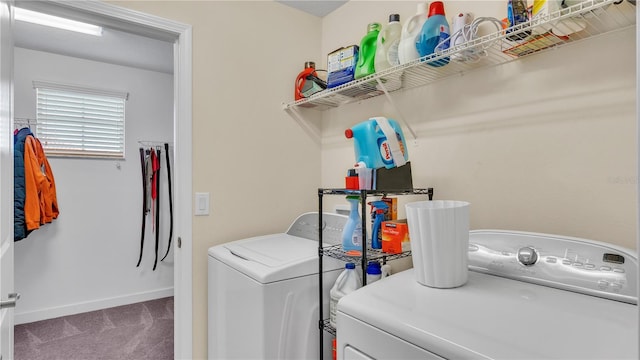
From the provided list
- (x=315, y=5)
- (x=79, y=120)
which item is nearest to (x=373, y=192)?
(x=315, y=5)

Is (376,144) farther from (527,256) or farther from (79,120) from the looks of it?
(79,120)

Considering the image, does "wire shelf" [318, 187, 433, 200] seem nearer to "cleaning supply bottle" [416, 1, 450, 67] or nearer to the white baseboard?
"cleaning supply bottle" [416, 1, 450, 67]

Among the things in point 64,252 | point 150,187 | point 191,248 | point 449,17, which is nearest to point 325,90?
point 449,17

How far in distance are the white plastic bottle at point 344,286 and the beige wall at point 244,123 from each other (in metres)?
0.75

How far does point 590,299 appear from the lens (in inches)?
36.2

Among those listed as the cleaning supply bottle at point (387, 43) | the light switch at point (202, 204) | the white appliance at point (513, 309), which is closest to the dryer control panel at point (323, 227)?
the light switch at point (202, 204)

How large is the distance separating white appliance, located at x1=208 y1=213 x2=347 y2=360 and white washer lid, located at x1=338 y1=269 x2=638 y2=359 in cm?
46

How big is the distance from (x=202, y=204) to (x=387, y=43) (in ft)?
4.09

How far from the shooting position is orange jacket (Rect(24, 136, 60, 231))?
2.74 metres

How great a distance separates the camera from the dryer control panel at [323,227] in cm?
179

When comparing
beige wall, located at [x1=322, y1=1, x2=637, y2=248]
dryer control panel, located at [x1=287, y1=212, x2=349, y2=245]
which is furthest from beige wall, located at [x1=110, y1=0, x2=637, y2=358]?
dryer control panel, located at [x1=287, y1=212, x2=349, y2=245]

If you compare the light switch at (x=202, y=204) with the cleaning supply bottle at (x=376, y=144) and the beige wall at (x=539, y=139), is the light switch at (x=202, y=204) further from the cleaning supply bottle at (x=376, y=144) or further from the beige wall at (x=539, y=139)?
the beige wall at (x=539, y=139)

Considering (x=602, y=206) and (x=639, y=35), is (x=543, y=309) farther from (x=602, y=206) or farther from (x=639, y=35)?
(x=639, y=35)

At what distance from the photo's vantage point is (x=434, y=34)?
1372mm
